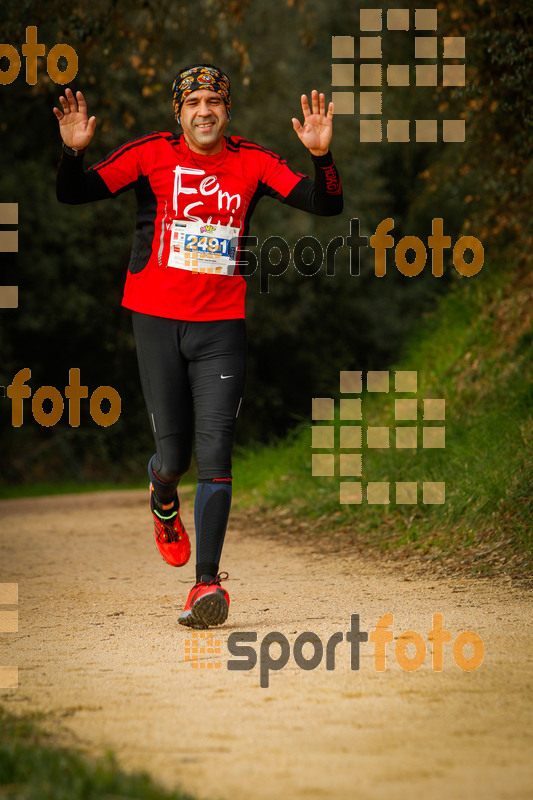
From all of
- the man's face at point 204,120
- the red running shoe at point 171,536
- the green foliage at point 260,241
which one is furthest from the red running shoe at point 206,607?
the green foliage at point 260,241

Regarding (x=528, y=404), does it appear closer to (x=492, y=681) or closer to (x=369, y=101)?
(x=492, y=681)

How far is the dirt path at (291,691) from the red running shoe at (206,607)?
93mm

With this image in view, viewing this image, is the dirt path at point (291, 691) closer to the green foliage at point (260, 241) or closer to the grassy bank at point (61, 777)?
the grassy bank at point (61, 777)

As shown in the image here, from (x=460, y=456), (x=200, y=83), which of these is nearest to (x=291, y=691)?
(x=200, y=83)

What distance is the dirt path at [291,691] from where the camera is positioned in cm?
269

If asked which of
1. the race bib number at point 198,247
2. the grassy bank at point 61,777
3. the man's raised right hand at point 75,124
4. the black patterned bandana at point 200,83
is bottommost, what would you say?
the grassy bank at point 61,777

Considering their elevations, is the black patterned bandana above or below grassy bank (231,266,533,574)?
above

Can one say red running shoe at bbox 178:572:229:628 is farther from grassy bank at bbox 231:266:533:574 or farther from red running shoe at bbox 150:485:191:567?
grassy bank at bbox 231:266:533:574

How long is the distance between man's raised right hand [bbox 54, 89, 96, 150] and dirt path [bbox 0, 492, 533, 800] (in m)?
2.23

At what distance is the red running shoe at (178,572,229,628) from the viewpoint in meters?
→ 4.49

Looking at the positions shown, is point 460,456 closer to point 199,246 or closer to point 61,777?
point 199,246

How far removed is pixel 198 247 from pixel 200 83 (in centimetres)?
79

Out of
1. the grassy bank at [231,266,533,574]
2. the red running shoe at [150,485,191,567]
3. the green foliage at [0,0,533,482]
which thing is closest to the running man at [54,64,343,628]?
the red running shoe at [150,485,191,567]

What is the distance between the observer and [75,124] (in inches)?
184
